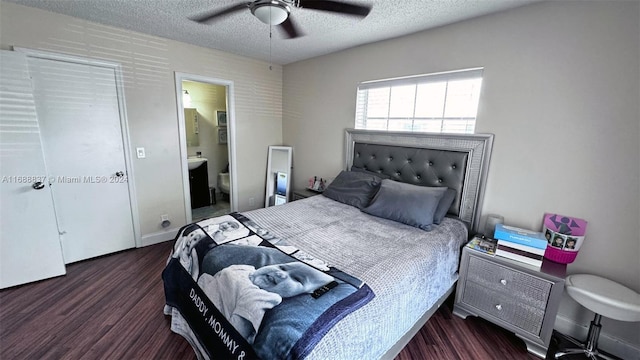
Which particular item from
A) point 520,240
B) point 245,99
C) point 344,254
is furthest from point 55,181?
point 520,240

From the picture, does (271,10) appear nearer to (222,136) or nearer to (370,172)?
(370,172)

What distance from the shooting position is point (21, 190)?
2064 millimetres

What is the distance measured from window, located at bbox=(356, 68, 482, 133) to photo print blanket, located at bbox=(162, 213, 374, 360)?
1.73m

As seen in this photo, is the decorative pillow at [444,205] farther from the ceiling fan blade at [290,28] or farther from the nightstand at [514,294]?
the ceiling fan blade at [290,28]

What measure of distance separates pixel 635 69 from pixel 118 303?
3851 mm

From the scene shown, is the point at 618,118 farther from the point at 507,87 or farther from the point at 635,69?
the point at 507,87

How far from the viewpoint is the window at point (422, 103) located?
212 centimetres

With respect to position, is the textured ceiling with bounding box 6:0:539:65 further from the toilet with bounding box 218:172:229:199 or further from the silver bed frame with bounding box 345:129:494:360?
the toilet with bounding box 218:172:229:199

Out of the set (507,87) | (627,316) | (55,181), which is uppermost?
(507,87)

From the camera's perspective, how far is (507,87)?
6.26ft

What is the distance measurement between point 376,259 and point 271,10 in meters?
1.54

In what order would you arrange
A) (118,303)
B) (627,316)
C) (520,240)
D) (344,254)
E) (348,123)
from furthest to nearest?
(348,123) → (118,303) → (520,240) → (344,254) → (627,316)

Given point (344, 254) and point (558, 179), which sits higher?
point (558, 179)

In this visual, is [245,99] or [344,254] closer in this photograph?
[344,254]
